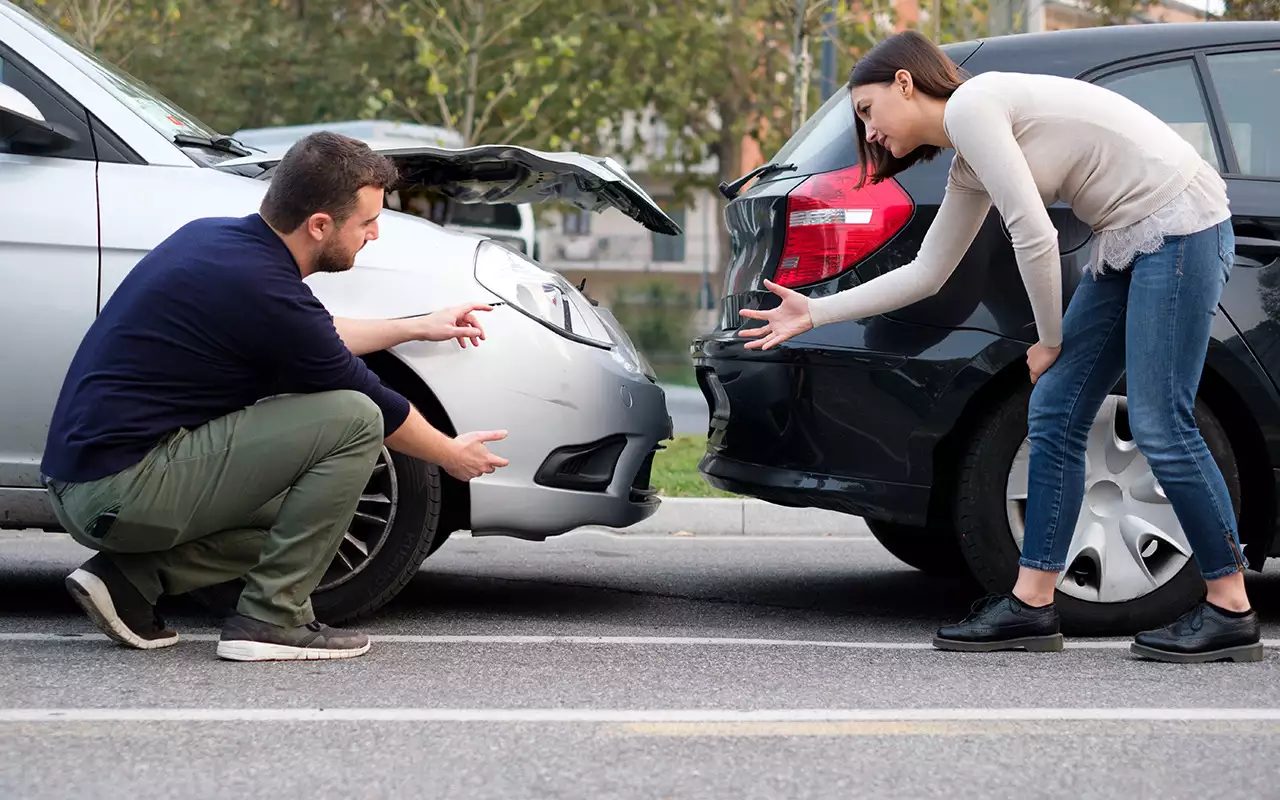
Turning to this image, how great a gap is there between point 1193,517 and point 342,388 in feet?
→ 6.77

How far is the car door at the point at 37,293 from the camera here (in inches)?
164

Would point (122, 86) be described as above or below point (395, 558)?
above

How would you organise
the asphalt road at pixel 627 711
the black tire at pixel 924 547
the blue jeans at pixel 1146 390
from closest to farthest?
the asphalt road at pixel 627 711 < the blue jeans at pixel 1146 390 < the black tire at pixel 924 547

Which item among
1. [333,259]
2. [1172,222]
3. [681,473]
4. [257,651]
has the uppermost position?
[1172,222]

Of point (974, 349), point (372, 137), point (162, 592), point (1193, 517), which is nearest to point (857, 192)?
point (974, 349)

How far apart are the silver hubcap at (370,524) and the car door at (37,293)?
0.81 metres

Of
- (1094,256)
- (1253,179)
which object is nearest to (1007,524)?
(1094,256)

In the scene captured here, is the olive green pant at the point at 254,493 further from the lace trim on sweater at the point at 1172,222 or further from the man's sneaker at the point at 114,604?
the lace trim on sweater at the point at 1172,222

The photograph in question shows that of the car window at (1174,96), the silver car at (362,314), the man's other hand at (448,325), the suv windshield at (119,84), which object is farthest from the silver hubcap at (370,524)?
the car window at (1174,96)

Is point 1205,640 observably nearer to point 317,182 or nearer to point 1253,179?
point 1253,179

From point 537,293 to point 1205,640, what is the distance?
191 centimetres

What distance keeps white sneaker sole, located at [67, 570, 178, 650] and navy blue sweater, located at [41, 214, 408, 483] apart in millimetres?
262

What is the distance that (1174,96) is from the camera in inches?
172

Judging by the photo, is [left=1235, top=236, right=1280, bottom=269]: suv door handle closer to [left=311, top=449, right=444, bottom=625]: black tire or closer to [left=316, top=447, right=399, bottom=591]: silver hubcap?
[left=311, top=449, right=444, bottom=625]: black tire
